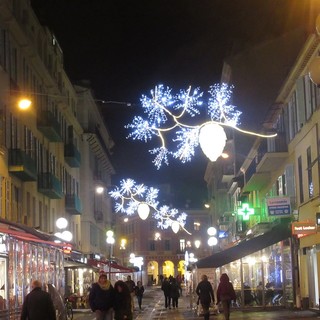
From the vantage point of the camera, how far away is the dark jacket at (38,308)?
1399 cm

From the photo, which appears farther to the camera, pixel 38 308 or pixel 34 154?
pixel 34 154

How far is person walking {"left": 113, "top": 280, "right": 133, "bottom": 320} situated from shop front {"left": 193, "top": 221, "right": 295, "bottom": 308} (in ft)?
48.0

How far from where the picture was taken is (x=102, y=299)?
17.7m

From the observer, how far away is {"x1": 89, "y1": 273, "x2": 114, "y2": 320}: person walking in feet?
58.0

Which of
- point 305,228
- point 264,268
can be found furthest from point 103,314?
point 264,268

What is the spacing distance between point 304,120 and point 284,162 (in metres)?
5.64

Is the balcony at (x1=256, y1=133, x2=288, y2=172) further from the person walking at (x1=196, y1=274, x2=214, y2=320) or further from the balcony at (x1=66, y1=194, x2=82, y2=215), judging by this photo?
the balcony at (x1=66, y1=194, x2=82, y2=215)

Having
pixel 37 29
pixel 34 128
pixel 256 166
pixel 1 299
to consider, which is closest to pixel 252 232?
pixel 256 166

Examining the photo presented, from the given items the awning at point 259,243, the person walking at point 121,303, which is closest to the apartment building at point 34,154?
the person walking at point 121,303

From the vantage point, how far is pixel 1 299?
17.3 meters

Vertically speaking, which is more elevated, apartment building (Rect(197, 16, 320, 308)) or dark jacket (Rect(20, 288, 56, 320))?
apartment building (Rect(197, 16, 320, 308))

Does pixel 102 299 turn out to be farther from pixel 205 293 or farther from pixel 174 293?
pixel 174 293

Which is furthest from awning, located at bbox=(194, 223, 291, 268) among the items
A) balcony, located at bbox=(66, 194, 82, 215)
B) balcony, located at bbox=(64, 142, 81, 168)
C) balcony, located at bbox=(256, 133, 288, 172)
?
balcony, located at bbox=(64, 142, 81, 168)

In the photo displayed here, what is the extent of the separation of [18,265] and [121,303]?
9.82ft
